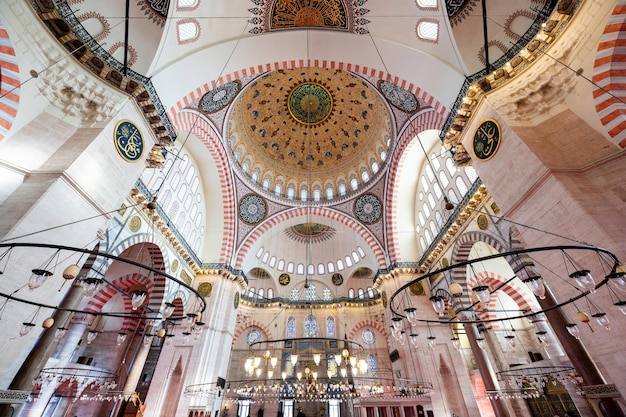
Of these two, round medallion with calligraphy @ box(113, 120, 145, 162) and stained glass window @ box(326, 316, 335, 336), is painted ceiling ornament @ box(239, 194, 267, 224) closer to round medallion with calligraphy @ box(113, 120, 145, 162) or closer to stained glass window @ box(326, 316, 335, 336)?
round medallion with calligraphy @ box(113, 120, 145, 162)

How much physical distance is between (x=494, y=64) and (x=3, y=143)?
973cm

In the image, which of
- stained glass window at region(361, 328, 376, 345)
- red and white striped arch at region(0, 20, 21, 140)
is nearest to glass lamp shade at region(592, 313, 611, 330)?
red and white striped arch at region(0, 20, 21, 140)

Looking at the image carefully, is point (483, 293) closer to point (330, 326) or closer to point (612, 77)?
point (612, 77)

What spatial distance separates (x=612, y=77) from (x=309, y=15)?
22.7 feet

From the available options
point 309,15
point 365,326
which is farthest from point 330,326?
point 309,15

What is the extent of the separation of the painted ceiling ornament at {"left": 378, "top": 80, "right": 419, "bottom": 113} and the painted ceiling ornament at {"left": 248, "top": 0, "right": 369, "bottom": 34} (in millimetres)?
3346

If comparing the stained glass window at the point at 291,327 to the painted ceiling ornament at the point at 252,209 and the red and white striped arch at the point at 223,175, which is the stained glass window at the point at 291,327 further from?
the painted ceiling ornament at the point at 252,209

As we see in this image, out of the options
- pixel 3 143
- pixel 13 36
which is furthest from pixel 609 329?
pixel 13 36

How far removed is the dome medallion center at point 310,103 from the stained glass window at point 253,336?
13227 mm

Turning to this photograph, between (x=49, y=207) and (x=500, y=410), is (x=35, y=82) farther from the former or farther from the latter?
(x=500, y=410)

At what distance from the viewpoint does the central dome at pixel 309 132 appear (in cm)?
1341

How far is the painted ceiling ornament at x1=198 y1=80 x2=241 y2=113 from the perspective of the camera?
1016 cm

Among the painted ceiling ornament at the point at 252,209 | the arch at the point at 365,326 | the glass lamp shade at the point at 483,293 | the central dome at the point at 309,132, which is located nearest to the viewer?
the glass lamp shade at the point at 483,293

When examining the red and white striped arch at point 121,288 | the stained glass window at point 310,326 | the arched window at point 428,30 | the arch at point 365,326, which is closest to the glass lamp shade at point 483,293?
the arched window at point 428,30
